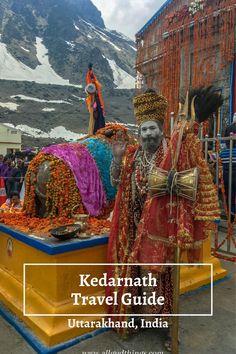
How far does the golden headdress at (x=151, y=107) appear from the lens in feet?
9.24

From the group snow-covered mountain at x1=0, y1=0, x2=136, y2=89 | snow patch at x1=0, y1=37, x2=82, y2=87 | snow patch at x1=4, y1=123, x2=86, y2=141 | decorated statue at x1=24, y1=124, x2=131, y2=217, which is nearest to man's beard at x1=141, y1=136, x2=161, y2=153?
decorated statue at x1=24, y1=124, x2=131, y2=217

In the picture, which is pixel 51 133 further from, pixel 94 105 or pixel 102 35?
pixel 102 35

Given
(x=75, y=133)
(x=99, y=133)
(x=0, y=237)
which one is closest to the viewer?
(x=0, y=237)

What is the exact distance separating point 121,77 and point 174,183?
285 feet

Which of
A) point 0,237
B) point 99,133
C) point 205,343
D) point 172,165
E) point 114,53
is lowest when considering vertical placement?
point 205,343

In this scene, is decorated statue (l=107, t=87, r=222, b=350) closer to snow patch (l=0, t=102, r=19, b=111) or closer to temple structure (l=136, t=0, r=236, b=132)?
temple structure (l=136, t=0, r=236, b=132)

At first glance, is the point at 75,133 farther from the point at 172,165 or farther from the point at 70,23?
the point at 70,23

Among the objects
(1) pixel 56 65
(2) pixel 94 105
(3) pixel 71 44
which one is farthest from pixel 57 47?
(2) pixel 94 105

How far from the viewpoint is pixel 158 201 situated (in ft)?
8.09

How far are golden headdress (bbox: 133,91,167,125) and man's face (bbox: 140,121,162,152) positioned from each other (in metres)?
0.05

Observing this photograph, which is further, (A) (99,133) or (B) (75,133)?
(B) (75,133)

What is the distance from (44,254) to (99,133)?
2.28 metres

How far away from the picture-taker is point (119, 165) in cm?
304

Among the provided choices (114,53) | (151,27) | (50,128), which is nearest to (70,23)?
(114,53)
